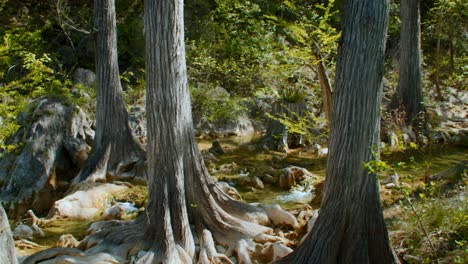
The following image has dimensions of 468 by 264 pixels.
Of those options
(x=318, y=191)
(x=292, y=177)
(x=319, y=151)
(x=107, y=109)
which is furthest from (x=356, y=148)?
(x=319, y=151)

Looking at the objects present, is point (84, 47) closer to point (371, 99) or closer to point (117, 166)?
point (117, 166)

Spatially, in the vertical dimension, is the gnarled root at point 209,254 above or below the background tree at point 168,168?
below

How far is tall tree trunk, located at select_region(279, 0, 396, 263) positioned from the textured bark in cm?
794

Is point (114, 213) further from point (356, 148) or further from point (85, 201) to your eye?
point (356, 148)

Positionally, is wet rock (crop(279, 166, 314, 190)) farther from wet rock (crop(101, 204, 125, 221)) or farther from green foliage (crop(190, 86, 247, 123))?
green foliage (crop(190, 86, 247, 123))

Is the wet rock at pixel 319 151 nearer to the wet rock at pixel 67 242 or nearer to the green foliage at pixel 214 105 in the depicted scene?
the green foliage at pixel 214 105

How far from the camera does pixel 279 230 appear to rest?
276 inches

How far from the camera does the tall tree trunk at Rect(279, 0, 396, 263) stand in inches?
193

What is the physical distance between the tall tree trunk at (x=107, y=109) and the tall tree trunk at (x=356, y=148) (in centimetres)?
604

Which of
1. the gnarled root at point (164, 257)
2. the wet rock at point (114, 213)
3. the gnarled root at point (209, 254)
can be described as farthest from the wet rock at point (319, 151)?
the gnarled root at point (164, 257)

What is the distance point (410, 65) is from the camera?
1255 centimetres

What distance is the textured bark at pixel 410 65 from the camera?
12396 mm

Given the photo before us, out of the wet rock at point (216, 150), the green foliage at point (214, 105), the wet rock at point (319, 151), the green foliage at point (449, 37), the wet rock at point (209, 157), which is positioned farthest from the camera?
the green foliage at point (214, 105)

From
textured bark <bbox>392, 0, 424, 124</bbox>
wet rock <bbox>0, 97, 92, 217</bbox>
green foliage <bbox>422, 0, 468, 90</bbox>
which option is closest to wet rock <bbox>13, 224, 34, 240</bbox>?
wet rock <bbox>0, 97, 92, 217</bbox>
